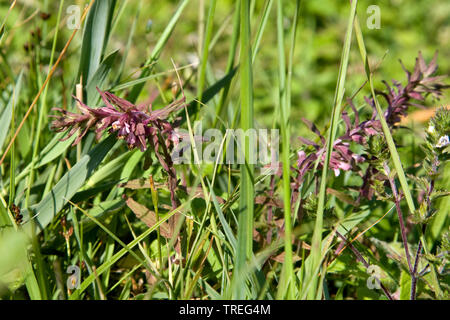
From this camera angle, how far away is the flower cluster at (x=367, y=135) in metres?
1.00

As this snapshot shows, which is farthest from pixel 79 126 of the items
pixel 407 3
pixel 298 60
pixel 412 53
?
pixel 407 3

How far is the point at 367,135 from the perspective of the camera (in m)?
1.01

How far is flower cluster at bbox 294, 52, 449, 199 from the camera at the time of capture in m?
1.00

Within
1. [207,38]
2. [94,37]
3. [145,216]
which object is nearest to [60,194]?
[145,216]

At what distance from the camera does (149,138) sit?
938 millimetres

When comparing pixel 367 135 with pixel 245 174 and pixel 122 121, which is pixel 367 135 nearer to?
pixel 245 174

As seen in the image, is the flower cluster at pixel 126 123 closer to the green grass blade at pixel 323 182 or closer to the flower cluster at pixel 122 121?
the flower cluster at pixel 122 121

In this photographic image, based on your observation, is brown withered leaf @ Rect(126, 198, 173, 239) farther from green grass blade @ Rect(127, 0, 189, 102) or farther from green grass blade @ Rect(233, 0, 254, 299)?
green grass blade @ Rect(127, 0, 189, 102)

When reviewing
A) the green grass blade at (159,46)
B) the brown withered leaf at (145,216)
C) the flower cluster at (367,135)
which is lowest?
the brown withered leaf at (145,216)

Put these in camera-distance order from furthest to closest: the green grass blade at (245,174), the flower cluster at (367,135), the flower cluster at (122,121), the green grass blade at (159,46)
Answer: the green grass blade at (159,46) < the flower cluster at (367,135) < the flower cluster at (122,121) < the green grass blade at (245,174)

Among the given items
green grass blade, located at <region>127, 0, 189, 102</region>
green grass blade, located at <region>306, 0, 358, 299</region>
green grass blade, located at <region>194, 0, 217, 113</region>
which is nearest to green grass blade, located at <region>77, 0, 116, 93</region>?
green grass blade, located at <region>127, 0, 189, 102</region>

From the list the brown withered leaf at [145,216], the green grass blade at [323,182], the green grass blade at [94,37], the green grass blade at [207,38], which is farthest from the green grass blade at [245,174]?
the green grass blade at [94,37]

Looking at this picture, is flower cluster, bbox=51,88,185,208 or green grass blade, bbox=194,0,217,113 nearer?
flower cluster, bbox=51,88,185,208
